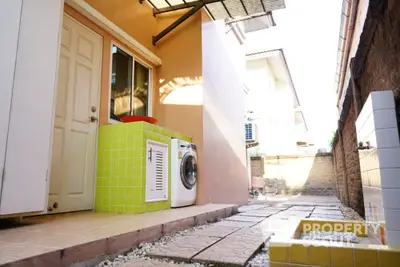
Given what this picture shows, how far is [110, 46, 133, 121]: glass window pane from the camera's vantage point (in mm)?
4219

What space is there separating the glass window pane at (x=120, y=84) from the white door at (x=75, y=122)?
0.38 meters

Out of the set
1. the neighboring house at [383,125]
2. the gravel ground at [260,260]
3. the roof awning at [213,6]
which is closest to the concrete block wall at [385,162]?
the neighboring house at [383,125]

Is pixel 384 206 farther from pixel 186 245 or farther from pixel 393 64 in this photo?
pixel 186 245

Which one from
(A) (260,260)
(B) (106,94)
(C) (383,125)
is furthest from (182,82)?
(C) (383,125)

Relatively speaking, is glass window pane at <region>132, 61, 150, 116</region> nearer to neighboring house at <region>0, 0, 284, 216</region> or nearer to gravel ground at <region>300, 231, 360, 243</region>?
neighboring house at <region>0, 0, 284, 216</region>

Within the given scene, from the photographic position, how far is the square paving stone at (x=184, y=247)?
5.95 ft

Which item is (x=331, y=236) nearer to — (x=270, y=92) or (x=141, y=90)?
(x=141, y=90)

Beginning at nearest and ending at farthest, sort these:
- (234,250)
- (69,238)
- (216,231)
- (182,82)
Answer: (69,238)
(234,250)
(216,231)
(182,82)

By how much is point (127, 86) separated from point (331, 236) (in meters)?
3.65

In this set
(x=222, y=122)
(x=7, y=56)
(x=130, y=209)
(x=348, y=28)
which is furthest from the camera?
(x=222, y=122)

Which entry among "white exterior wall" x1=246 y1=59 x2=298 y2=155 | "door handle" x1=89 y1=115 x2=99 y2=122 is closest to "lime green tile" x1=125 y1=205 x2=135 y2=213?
"door handle" x1=89 y1=115 x2=99 y2=122

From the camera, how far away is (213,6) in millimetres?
5180

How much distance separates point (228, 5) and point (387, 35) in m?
3.97

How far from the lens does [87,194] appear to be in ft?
11.5
